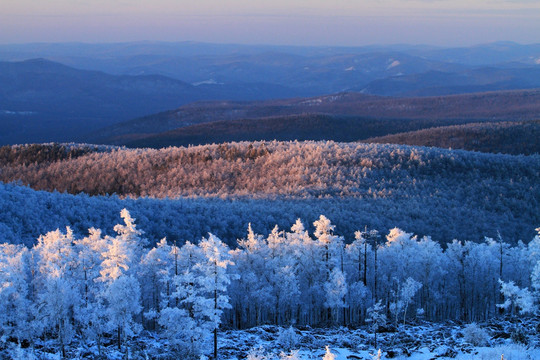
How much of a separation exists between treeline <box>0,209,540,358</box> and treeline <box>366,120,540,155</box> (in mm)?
44854

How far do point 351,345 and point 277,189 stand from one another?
20329 mm

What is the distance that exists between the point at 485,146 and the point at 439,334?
55.8m

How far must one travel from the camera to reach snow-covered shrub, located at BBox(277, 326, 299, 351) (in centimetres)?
1288

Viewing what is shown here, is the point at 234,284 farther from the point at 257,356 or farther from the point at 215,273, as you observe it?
the point at 257,356

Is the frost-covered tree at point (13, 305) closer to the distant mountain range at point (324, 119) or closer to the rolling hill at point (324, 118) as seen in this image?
the distant mountain range at point (324, 119)

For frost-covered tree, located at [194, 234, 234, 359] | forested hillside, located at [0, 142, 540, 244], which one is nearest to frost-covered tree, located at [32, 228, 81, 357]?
frost-covered tree, located at [194, 234, 234, 359]

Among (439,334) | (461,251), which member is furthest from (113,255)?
(461,251)

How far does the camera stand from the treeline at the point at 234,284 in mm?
11750

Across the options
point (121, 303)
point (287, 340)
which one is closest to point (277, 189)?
point (287, 340)

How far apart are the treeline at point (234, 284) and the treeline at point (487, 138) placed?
44854 mm

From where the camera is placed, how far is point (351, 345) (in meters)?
13.5

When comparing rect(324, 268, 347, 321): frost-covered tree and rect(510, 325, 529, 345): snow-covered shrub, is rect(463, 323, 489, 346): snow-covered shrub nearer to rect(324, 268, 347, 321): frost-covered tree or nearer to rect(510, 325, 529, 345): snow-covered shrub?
rect(510, 325, 529, 345): snow-covered shrub

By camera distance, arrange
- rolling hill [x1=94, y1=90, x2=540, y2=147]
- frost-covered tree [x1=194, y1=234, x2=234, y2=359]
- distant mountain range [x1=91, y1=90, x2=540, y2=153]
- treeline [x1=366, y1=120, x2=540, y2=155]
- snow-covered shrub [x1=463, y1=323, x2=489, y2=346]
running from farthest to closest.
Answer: rolling hill [x1=94, y1=90, x2=540, y2=147] → distant mountain range [x1=91, y1=90, x2=540, y2=153] → treeline [x1=366, y1=120, x2=540, y2=155] → snow-covered shrub [x1=463, y1=323, x2=489, y2=346] → frost-covered tree [x1=194, y1=234, x2=234, y2=359]

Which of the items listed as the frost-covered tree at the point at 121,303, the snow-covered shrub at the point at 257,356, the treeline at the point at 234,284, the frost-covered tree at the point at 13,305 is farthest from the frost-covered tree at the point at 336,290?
the frost-covered tree at the point at 13,305
